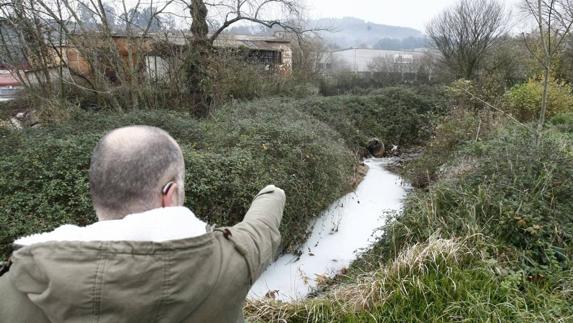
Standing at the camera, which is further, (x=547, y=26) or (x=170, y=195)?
(x=547, y=26)

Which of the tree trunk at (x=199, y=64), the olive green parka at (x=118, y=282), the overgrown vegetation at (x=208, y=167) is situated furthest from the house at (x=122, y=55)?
the olive green parka at (x=118, y=282)

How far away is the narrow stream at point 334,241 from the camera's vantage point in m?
4.32

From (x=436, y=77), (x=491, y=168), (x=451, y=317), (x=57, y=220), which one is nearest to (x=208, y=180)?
(x=57, y=220)

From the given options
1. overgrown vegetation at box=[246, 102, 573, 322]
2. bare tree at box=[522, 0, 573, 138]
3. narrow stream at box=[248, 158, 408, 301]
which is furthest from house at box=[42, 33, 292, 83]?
bare tree at box=[522, 0, 573, 138]

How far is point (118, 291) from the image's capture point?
96 centimetres

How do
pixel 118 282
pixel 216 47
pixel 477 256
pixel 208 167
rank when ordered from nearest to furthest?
pixel 118 282 → pixel 477 256 → pixel 208 167 → pixel 216 47

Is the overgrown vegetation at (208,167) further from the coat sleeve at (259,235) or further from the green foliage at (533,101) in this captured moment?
the green foliage at (533,101)

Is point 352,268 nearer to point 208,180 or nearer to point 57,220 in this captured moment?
point 208,180

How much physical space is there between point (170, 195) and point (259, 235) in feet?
1.17

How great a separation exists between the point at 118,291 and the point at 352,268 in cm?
360

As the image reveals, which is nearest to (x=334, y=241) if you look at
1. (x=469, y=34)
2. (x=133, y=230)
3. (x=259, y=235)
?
(x=259, y=235)

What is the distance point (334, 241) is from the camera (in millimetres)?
5434

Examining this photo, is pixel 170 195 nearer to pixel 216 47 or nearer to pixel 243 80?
pixel 243 80

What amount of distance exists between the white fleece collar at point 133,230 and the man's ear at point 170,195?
4cm
